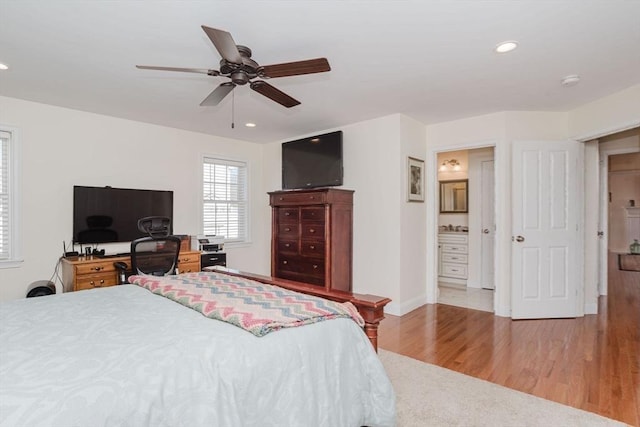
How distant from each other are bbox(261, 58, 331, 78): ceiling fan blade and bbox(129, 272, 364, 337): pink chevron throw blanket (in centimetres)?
139

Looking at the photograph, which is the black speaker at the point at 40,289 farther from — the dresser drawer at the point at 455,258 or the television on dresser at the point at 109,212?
the dresser drawer at the point at 455,258

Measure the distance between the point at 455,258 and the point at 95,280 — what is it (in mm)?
5232

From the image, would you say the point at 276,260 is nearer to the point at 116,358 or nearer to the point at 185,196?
the point at 185,196

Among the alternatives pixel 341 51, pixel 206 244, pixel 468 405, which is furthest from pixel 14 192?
pixel 468 405

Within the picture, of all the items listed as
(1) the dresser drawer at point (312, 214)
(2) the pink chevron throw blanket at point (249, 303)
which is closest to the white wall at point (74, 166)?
(1) the dresser drawer at point (312, 214)

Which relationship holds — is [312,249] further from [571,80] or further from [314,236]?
[571,80]

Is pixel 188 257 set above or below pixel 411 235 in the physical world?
below

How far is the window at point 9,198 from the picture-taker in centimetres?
357

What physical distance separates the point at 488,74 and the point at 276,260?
138 inches

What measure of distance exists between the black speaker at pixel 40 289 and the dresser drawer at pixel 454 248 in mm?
5535

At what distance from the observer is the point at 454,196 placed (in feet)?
19.8

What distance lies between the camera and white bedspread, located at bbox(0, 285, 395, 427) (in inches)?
38.3

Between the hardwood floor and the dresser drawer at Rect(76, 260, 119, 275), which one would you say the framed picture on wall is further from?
the dresser drawer at Rect(76, 260, 119, 275)

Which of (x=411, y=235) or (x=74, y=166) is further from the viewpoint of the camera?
(x=411, y=235)
